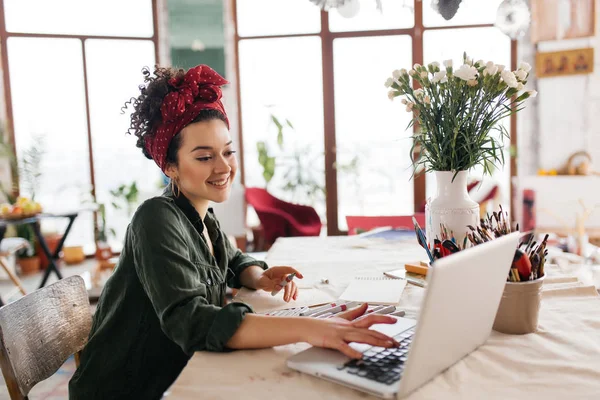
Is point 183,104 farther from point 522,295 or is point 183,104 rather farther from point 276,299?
point 522,295

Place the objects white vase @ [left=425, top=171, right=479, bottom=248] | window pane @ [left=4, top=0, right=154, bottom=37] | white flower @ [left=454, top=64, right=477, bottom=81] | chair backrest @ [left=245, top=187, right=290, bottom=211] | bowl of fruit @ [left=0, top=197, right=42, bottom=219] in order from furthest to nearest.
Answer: window pane @ [left=4, top=0, right=154, bottom=37] < chair backrest @ [left=245, top=187, right=290, bottom=211] < bowl of fruit @ [left=0, top=197, right=42, bottom=219] < white vase @ [left=425, top=171, right=479, bottom=248] < white flower @ [left=454, top=64, right=477, bottom=81]

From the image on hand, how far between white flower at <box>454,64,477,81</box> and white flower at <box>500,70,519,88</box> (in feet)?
0.24

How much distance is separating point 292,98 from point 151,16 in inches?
66.3

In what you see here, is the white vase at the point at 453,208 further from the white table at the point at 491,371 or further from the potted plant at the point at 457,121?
the white table at the point at 491,371

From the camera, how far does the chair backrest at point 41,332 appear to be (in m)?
1.08

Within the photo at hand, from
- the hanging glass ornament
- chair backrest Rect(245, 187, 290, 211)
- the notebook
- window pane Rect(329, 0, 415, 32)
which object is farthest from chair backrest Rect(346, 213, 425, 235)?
window pane Rect(329, 0, 415, 32)

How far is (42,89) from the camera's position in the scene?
5.24 meters

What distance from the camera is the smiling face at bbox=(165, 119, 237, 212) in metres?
1.32

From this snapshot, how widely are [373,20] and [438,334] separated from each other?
5144 mm

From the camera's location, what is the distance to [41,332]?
1228 mm

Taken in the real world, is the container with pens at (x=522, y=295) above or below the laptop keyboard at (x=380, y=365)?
above

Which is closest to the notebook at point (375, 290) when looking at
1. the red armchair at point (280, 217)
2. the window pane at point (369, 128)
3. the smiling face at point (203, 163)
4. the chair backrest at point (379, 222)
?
the smiling face at point (203, 163)

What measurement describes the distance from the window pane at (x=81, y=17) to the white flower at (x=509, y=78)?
4831 mm

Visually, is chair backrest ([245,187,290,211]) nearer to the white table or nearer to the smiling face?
the smiling face
